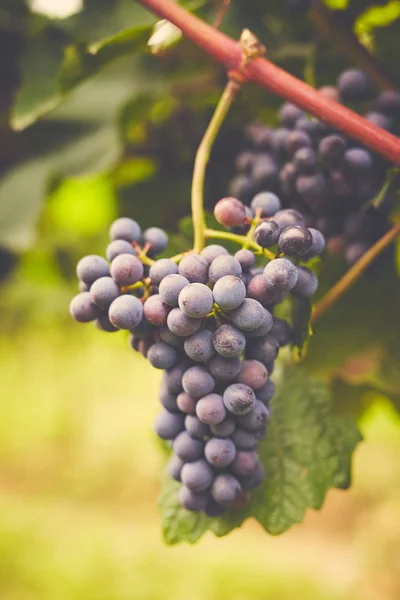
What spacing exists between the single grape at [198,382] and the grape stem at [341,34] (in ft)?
1.29

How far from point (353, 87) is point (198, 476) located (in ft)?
1.25

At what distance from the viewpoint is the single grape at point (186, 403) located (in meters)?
0.45

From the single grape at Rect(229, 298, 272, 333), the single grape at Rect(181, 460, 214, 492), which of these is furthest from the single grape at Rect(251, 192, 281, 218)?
the single grape at Rect(181, 460, 214, 492)

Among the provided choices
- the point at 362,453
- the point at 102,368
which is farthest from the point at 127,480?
the point at 362,453

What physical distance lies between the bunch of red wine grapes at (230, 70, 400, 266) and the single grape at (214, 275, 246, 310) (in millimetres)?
151

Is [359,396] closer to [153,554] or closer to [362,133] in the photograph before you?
[362,133]

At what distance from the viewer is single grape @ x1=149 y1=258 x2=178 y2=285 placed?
16.9 inches

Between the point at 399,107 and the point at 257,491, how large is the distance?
0.38 meters

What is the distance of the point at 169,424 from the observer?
482 millimetres

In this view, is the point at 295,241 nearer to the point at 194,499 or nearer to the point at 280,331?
the point at 280,331

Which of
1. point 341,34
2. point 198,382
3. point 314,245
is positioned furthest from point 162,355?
point 341,34

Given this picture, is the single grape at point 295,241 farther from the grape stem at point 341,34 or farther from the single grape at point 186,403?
the grape stem at point 341,34

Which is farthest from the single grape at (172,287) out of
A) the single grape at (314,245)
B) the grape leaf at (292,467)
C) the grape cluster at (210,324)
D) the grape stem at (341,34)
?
the grape stem at (341,34)

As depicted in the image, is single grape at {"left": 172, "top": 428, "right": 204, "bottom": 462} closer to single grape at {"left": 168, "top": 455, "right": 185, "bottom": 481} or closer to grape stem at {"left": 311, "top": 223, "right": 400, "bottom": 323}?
single grape at {"left": 168, "top": 455, "right": 185, "bottom": 481}
